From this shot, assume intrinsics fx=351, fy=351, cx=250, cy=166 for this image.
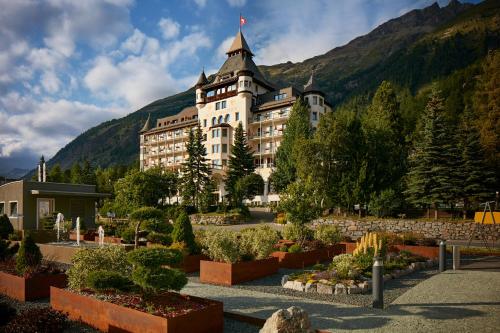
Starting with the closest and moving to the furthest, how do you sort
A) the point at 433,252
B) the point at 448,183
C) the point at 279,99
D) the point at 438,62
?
the point at 433,252 → the point at 448,183 → the point at 279,99 → the point at 438,62

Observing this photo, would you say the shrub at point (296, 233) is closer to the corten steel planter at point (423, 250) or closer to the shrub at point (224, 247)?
the corten steel planter at point (423, 250)

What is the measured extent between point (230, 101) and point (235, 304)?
50.6 meters

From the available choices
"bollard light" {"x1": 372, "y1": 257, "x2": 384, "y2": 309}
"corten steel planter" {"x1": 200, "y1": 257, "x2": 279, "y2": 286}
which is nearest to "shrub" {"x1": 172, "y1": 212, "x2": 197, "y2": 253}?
"corten steel planter" {"x1": 200, "y1": 257, "x2": 279, "y2": 286}

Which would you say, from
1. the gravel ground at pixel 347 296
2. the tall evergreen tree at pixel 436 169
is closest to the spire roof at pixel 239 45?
the tall evergreen tree at pixel 436 169

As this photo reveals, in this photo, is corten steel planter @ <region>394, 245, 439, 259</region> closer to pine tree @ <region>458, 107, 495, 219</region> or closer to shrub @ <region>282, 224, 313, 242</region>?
shrub @ <region>282, 224, 313, 242</region>

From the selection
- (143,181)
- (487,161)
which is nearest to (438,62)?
(487,161)

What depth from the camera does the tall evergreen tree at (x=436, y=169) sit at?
90.5ft

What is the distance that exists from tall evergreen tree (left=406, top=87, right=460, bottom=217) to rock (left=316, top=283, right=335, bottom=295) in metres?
21.2

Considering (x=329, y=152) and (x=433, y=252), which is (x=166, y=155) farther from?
(x=433, y=252)

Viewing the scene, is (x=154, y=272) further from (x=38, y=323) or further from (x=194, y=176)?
(x=194, y=176)

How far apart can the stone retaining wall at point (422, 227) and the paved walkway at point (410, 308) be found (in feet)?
53.2

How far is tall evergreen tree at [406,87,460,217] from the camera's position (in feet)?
90.5

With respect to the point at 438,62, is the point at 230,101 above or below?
below

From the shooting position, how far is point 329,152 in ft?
104
